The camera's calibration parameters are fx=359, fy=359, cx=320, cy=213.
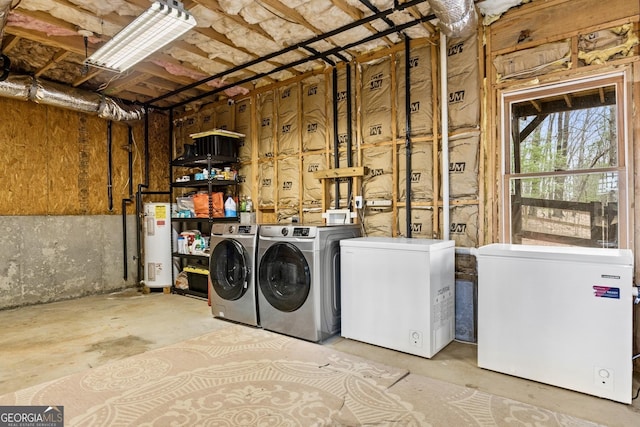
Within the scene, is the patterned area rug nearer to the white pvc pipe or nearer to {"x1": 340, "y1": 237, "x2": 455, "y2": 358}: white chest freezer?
{"x1": 340, "y1": 237, "x2": 455, "y2": 358}: white chest freezer

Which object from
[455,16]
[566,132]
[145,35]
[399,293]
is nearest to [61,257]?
[145,35]

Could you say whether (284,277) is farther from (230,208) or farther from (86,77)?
(86,77)

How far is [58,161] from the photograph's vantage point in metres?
4.69

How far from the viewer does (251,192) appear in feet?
15.8

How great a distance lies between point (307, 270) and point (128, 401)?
1517mm

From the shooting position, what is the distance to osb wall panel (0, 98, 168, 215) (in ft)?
14.2

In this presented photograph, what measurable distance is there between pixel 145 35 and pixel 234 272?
7.49 ft

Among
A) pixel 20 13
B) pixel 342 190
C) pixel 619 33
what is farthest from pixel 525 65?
pixel 20 13

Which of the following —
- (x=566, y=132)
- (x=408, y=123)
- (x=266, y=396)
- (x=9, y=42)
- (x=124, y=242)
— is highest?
(x=9, y=42)

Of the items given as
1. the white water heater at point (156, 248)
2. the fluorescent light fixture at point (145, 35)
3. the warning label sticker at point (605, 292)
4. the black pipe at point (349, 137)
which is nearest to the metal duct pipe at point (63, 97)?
the fluorescent light fixture at point (145, 35)

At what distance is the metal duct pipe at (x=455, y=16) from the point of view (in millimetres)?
2502

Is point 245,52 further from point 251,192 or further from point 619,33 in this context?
point 619,33

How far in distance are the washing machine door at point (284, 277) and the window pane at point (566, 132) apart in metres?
2.00

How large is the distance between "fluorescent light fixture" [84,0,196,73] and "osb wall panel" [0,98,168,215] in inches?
66.8
